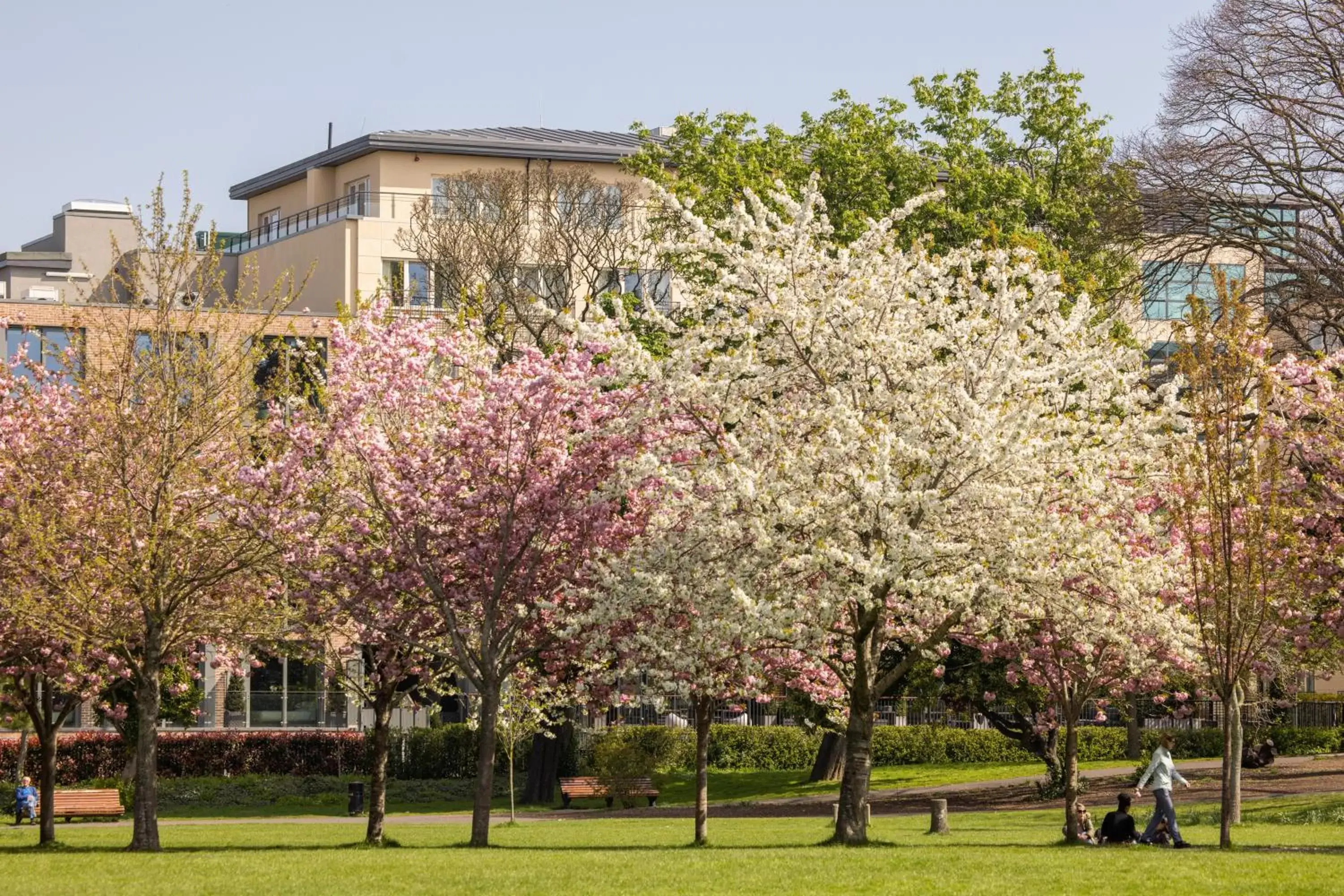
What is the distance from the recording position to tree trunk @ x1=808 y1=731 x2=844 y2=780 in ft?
151

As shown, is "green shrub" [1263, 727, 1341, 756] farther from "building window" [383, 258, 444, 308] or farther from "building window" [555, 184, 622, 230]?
"building window" [383, 258, 444, 308]

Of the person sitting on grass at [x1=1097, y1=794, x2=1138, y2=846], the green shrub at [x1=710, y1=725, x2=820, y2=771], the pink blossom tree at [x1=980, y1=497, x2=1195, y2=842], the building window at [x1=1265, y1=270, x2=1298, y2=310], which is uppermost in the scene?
the building window at [x1=1265, y1=270, x2=1298, y2=310]

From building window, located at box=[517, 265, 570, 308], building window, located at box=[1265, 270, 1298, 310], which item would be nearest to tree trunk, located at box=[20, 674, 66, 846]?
building window, located at box=[1265, 270, 1298, 310]

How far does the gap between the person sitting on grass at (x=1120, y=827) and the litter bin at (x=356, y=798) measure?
20680 mm

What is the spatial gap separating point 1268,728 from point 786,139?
20267 millimetres

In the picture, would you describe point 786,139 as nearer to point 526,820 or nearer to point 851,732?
point 526,820

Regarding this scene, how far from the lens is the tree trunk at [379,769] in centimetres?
2903

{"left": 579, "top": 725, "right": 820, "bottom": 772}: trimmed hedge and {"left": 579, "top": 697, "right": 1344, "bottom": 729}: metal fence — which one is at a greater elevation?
{"left": 579, "top": 697, "right": 1344, "bottom": 729}: metal fence

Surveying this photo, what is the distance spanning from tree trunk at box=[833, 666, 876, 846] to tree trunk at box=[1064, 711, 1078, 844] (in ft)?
10.2

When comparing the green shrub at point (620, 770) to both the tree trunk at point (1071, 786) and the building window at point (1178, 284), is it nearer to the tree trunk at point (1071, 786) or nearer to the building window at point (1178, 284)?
the tree trunk at point (1071, 786)

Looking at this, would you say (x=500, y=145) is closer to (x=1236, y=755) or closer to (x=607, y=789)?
(x=607, y=789)

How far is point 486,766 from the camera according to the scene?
26.9 m

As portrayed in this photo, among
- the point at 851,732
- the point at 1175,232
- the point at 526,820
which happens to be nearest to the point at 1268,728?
the point at 1175,232

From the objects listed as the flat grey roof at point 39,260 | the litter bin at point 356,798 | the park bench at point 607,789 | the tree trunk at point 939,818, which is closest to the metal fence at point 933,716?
the park bench at point 607,789
